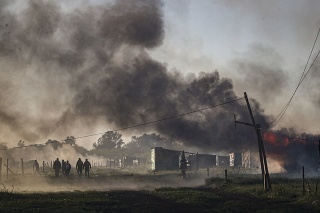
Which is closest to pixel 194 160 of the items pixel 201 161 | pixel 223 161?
pixel 201 161

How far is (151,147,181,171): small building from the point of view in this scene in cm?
8094

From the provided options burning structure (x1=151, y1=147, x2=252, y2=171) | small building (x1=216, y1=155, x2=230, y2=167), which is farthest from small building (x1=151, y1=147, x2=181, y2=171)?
small building (x1=216, y1=155, x2=230, y2=167)

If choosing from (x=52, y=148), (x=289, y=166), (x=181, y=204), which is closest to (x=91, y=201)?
(x=181, y=204)

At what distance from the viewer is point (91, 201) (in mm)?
28000

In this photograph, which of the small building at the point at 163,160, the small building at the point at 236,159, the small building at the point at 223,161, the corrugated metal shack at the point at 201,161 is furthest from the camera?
Answer: the small building at the point at 223,161

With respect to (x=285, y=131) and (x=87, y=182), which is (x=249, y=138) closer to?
(x=285, y=131)

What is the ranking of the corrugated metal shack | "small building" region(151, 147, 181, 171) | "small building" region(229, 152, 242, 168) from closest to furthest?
"small building" region(151, 147, 181, 171) < the corrugated metal shack < "small building" region(229, 152, 242, 168)

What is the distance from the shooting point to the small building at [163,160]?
80.9m

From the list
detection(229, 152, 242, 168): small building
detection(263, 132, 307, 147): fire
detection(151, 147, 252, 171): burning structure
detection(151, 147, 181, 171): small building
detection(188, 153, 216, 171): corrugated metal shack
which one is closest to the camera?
detection(263, 132, 307, 147): fire

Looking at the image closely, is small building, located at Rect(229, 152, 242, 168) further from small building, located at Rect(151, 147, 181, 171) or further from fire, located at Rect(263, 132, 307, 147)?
small building, located at Rect(151, 147, 181, 171)

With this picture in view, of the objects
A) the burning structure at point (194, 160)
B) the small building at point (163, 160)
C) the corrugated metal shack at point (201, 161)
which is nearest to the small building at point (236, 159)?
the burning structure at point (194, 160)

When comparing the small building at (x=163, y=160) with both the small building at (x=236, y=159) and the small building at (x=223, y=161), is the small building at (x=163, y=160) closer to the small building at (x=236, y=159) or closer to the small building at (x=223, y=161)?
the small building at (x=236, y=159)

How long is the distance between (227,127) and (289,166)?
23.3m

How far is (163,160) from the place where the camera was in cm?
8144
